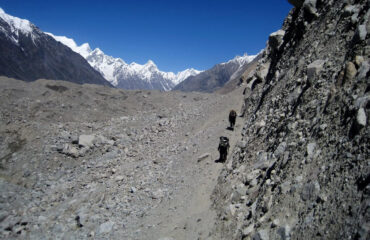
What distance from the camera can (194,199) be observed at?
10.8m

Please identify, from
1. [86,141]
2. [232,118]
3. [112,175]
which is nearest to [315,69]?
[232,118]

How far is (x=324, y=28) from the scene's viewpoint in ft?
37.6

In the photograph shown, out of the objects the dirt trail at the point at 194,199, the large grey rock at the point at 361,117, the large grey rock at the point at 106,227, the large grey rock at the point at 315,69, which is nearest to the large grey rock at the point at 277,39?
the dirt trail at the point at 194,199

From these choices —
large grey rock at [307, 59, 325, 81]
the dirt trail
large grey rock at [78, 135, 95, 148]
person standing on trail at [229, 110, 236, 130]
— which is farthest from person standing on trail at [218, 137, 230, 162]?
large grey rock at [78, 135, 95, 148]

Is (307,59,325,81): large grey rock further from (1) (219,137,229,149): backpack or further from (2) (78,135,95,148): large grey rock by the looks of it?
(2) (78,135,95,148): large grey rock

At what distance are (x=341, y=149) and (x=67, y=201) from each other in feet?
47.2

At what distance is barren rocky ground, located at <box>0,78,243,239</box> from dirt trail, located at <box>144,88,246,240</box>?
A: 5cm

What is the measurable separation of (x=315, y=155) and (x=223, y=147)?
270 inches

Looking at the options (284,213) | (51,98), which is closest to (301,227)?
(284,213)

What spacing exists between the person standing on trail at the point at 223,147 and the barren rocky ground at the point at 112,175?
1.44 ft

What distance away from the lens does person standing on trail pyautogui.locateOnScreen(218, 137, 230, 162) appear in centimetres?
1239

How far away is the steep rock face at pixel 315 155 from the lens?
455cm

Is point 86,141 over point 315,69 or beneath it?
beneath

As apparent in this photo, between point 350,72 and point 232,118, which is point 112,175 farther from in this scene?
point 350,72
